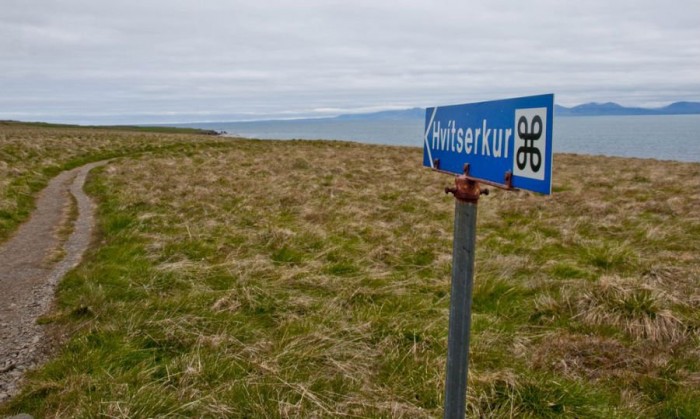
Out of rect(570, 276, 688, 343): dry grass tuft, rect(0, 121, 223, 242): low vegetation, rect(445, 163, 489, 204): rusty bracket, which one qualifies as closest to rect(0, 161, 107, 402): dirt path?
rect(0, 121, 223, 242): low vegetation

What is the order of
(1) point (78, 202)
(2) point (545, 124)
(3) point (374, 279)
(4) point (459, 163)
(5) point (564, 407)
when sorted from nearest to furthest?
(2) point (545, 124)
(4) point (459, 163)
(5) point (564, 407)
(3) point (374, 279)
(1) point (78, 202)

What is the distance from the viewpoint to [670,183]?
18.6m

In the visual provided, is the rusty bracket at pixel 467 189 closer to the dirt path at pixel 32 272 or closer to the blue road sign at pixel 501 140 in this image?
the blue road sign at pixel 501 140

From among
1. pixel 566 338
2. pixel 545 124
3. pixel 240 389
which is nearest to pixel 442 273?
pixel 566 338

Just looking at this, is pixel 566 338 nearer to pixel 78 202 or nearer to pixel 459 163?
pixel 459 163

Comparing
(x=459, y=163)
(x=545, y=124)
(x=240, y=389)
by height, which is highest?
(x=545, y=124)

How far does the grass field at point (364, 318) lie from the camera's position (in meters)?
4.23

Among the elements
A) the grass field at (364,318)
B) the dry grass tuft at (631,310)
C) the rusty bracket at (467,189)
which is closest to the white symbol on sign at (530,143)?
the rusty bracket at (467,189)

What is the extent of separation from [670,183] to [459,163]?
66.5 feet

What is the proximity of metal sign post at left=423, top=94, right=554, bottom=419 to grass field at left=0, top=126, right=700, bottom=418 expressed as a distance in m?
2.02

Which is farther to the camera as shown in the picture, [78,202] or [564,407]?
[78,202]

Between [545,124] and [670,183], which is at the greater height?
[545,124]

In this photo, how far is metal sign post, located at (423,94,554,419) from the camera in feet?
6.25

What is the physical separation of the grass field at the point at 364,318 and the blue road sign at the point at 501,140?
2555 millimetres
